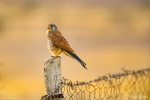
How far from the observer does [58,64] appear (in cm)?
343

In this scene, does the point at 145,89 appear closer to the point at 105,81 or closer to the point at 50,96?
the point at 105,81

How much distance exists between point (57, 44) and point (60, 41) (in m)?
0.06

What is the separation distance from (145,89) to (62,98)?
0.92 meters

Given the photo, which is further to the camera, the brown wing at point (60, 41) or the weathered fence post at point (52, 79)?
the brown wing at point (60, 41)

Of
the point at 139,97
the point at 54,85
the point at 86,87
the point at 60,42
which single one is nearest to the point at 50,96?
the point at 54,85

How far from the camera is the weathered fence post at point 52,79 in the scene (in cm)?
336

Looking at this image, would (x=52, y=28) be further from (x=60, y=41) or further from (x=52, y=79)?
(x=52, y=79)

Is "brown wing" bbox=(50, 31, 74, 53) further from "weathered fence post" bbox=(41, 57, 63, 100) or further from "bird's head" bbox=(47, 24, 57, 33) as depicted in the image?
"weathered fence post" bbox=(41, 57, 63, 100)

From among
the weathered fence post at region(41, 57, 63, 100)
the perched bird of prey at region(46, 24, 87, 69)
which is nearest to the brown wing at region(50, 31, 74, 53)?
the perched bird of prey at region(46, 24, 87, 69)

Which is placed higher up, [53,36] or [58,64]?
[53,36]

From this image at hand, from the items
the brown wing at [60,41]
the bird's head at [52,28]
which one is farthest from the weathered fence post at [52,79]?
the bird's head at [52,28]

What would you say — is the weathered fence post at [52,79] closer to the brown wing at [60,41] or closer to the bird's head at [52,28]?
the brown wing at [60,41]

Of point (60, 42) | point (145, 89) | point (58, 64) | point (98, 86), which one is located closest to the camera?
point (98, 86)

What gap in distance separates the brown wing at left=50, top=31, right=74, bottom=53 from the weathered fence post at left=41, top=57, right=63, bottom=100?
1.14m
